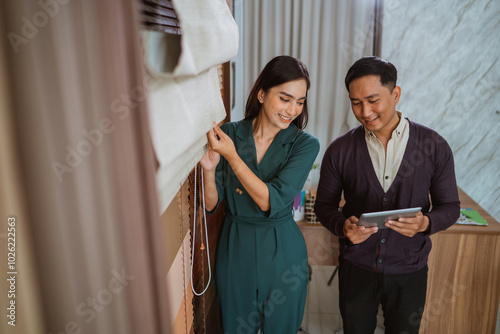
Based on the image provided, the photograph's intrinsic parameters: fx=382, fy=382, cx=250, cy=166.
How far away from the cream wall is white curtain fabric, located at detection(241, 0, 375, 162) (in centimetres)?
24

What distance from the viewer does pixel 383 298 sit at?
1.53 m

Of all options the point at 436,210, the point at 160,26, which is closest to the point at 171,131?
the point at 160,26

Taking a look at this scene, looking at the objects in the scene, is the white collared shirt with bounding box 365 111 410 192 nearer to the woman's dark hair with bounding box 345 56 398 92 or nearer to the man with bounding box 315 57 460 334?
the man with bounding box 315 57 460 334

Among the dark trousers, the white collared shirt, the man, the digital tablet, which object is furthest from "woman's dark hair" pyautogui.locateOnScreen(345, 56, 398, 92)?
the dark trousers

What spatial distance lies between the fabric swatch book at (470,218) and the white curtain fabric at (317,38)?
1.13 m

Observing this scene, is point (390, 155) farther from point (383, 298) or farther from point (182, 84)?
point (182, 84)

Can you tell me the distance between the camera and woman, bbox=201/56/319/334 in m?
1.37

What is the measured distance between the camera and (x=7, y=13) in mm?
404

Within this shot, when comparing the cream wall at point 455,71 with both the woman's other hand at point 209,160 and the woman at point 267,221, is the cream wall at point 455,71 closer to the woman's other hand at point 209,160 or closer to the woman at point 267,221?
the woman at point 267,221

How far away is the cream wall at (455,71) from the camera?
2863 millimetres

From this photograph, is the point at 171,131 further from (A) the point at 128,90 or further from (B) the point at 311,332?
(B) the point at 311,332

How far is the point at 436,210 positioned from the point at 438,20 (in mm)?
2031

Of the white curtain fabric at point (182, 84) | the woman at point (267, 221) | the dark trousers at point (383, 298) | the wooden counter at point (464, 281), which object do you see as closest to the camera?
the white curtain fabric at point (182, 84)

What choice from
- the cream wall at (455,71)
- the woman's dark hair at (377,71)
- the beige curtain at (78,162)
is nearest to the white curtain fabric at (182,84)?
the beige curtain at (78,162)
